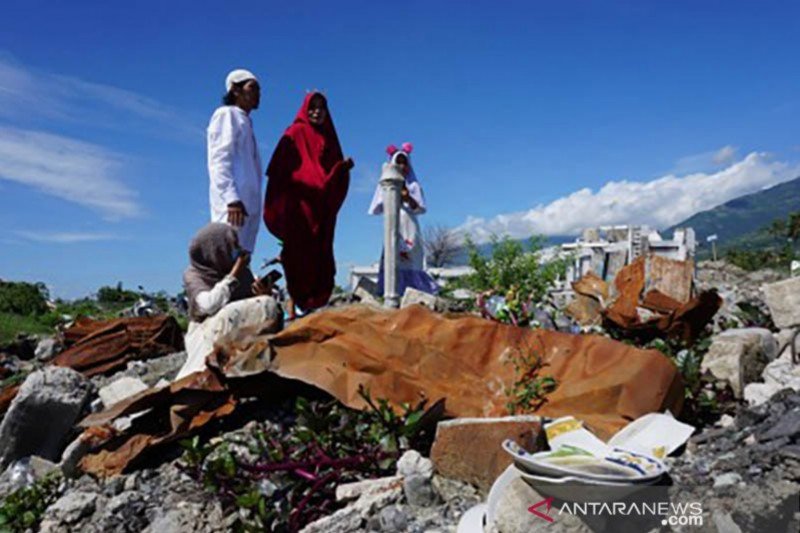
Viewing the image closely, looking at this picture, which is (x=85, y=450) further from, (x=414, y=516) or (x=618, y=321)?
(x=618, y=321)

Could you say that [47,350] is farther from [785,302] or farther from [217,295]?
[785,302]

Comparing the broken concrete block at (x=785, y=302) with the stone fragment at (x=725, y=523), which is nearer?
the stone fragment at (x=725, y=523)

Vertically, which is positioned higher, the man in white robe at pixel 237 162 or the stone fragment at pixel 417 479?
the man in white robe at pixel 237 162

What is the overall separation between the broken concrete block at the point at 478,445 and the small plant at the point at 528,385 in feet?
1.49

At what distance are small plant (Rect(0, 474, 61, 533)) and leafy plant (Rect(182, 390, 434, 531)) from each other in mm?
693

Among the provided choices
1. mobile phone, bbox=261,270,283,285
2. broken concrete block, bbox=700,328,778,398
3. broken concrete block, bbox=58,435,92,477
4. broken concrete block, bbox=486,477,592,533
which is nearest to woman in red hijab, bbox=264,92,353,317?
mobile phone, bbox=261,270,283,285

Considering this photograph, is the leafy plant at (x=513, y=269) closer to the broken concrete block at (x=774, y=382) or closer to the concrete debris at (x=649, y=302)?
the concrete debris at (x=649, y=302)

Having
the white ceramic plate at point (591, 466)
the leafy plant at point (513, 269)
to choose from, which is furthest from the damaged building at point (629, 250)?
the white ceramic plate at point (591, 466)

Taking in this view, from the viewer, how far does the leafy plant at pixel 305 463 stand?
7.88 feet

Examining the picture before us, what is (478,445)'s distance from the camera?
7.79ft

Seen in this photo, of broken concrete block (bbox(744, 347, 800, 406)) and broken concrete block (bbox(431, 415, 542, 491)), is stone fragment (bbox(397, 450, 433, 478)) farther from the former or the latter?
broken concrete block (bbox(744, 347, 800, 406))

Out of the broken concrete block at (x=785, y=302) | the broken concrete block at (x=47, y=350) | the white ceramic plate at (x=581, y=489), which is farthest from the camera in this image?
the broken concrete block at (x=47, y=350)

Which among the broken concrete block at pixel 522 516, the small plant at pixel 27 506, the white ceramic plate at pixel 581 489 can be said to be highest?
the white ceramic plate at pixel 581 489

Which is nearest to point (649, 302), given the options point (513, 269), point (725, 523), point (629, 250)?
point (725, 523)
